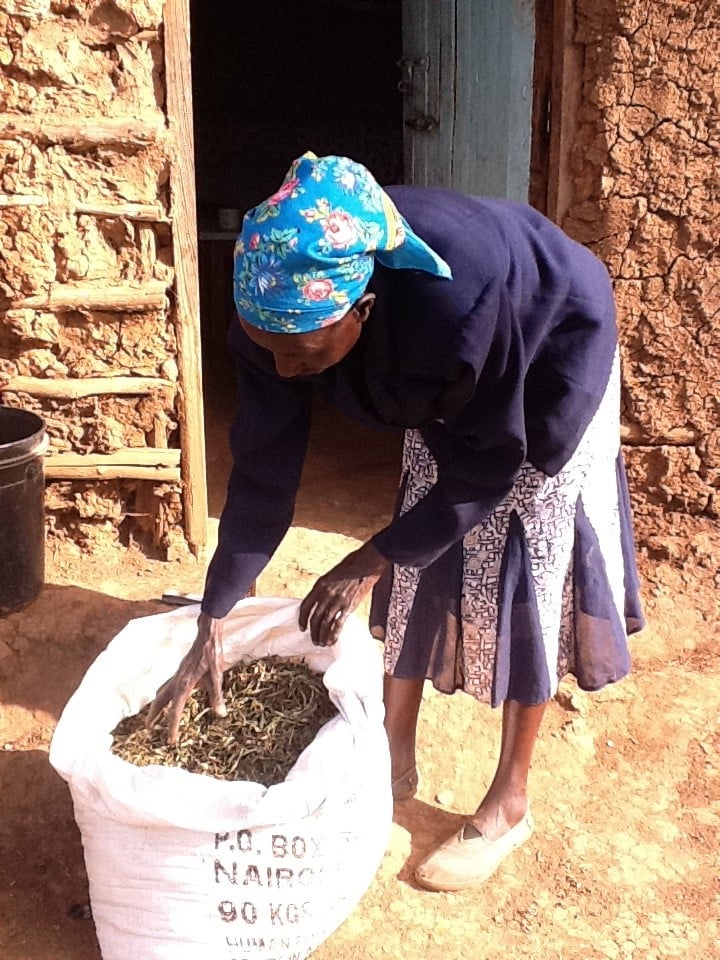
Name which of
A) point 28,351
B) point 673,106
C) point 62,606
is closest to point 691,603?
point 673,106

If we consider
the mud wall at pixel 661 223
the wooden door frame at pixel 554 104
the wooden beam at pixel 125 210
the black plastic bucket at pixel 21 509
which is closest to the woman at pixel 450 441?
the mud wall at pixel 661 223

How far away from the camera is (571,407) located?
1.75m

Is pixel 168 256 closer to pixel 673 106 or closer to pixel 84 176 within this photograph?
pixel 84 176

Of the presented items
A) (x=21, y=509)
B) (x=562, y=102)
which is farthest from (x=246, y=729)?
(x=562, y=102)

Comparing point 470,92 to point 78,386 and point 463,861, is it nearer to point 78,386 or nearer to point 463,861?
point 78,386

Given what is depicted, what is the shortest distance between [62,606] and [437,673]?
1500mm

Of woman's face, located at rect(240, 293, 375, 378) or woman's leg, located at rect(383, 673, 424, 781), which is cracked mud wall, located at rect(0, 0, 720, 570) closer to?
woman's leg, located at rect(383, 673, 424, 781)

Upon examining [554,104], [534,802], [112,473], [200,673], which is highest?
[554,104]

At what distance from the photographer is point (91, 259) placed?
10.1 ft

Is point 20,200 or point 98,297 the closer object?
point 20,200

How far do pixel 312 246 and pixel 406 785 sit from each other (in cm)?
161

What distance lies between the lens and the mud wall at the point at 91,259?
291cm

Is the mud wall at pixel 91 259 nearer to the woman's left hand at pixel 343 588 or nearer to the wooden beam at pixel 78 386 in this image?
the wooden beam at pixel 78 386

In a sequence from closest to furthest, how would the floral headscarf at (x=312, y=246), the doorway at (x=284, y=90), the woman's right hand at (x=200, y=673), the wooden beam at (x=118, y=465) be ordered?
the floral headscarf at (x=312, y=246) → the woman's right hand at (x=200, y=673) → the wooden beam at (x=118, y=465) → the doorway at (x=284, y=90)
